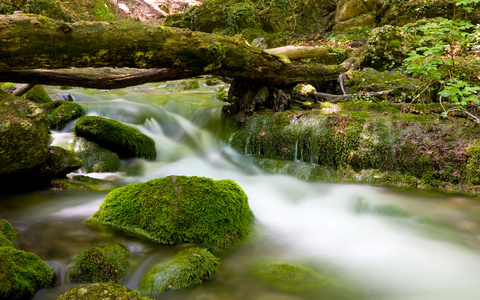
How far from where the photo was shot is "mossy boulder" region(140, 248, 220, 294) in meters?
2.46

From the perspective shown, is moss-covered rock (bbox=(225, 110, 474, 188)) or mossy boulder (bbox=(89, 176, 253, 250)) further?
moss-covered rock (bbox=(225, 110, 474, 188))

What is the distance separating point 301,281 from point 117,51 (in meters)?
3.82

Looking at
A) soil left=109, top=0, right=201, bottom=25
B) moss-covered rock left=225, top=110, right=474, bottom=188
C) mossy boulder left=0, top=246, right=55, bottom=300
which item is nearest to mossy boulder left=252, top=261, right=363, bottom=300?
mossy boulder left=0, top=246, right=55, bottom=300

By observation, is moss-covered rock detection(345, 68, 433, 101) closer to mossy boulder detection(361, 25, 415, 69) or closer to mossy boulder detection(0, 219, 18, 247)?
mossy boulder detection(361, 25, 415, 69)

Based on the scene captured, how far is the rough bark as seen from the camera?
375cm

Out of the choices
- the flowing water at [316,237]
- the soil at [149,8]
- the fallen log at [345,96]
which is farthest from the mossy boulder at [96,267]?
the soil at [149,8]

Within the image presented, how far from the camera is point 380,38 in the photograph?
9133mm

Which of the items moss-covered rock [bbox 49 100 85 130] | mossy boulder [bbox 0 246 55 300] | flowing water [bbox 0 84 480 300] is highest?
moss-covered rock [bbox 49 100 85 130]

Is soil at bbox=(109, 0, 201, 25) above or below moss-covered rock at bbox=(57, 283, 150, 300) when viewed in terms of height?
above

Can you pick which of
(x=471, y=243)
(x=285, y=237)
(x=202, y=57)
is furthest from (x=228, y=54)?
(x=471, y=243)

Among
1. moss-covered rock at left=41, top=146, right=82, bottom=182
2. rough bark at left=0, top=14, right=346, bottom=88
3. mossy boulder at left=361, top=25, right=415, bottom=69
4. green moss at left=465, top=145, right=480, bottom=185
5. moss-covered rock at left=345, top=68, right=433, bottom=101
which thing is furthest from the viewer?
mossy boulder at left=361, top=25, right=415, bottom=69

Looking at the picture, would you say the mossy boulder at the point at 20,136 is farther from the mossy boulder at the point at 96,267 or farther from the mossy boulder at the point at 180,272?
the mossy boulder at the point at 180,272

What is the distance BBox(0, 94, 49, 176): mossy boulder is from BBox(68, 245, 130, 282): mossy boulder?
220 centimetres

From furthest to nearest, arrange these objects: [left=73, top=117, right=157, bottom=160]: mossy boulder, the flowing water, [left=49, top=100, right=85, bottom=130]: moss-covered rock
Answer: [left=49, top=100, right=85, bottom=130]: moss-covered rock < [left=73, top=117, right=157, bottom=160]: mossy boulder < the flowing water
